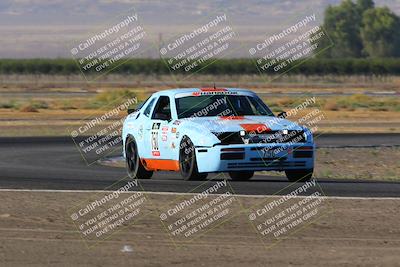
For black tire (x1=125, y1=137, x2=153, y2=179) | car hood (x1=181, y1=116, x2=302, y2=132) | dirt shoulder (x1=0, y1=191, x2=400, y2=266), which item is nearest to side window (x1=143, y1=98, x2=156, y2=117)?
black tire (x1=125, y1=137, x2=153, y2=179)

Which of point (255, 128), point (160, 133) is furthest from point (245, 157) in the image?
point (160, 133)

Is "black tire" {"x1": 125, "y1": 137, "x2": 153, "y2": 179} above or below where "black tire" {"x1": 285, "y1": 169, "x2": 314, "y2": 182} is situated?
above

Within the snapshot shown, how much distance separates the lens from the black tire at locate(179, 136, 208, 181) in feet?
57.3

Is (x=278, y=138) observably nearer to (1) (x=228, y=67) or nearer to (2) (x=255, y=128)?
(2) (x=255, y=128)

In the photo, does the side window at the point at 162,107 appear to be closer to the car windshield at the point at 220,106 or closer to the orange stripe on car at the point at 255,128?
the car windshield at the point at 220,106

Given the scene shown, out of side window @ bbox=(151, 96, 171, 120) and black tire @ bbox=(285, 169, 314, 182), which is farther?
side window @ bbox=(151, 96, 171, 120)

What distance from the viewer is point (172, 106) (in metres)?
18.6

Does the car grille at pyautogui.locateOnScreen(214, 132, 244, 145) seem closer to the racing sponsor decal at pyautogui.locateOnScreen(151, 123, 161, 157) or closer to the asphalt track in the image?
the asphalt track

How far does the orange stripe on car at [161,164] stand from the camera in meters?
18.1

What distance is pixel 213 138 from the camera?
17062 mm

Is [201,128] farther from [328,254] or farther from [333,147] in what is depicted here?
[333,147]

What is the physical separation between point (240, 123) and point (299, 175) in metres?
1.36

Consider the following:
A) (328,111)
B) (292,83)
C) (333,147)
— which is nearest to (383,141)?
(333,147)

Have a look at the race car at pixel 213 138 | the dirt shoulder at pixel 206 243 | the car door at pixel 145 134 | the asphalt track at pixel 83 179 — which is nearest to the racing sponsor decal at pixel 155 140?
the race car at pixel 213 138
